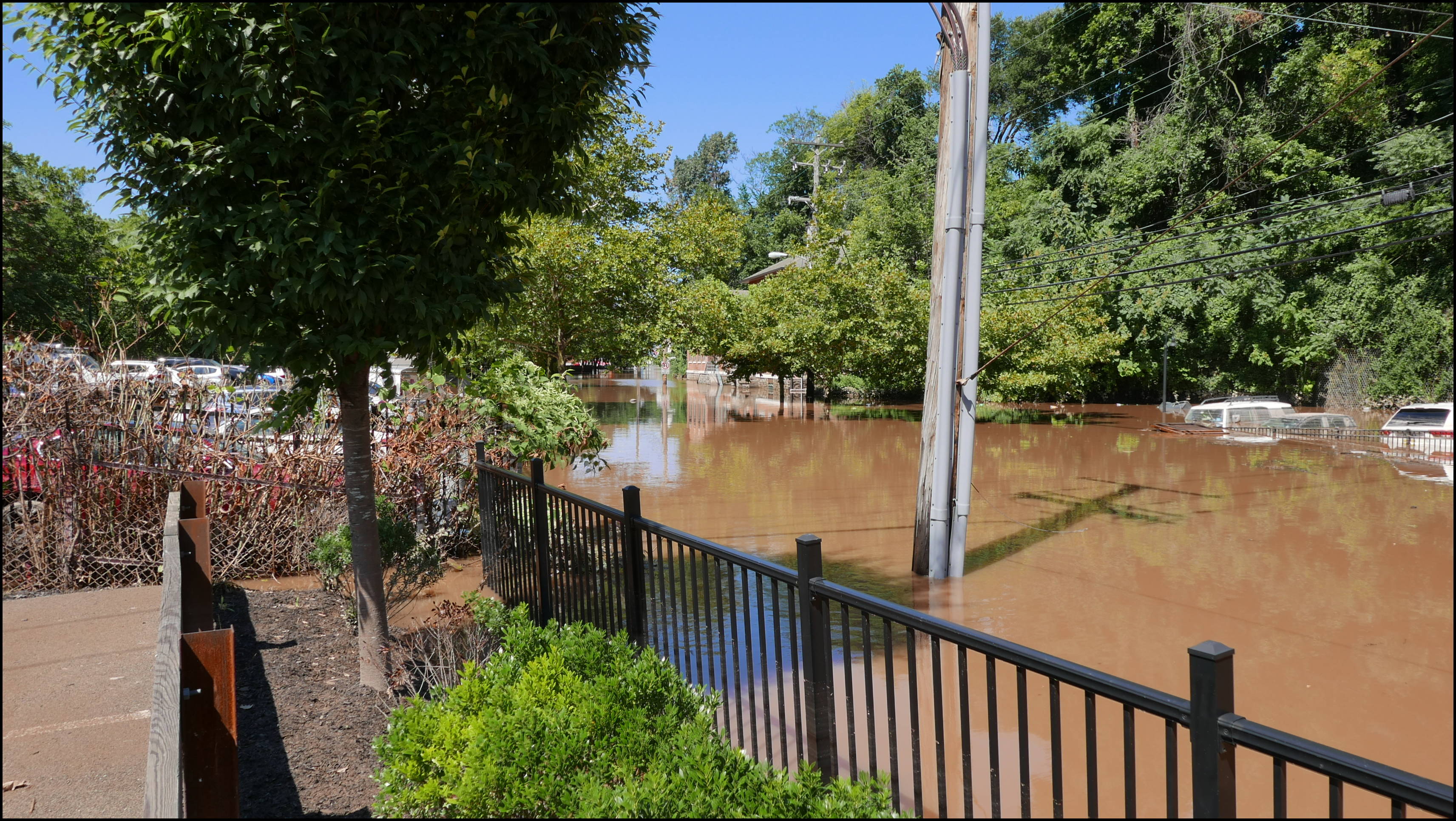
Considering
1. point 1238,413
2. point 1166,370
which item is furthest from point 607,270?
point 1166,370

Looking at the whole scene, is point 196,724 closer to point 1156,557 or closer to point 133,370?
point 133,370

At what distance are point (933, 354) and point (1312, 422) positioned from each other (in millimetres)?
22104

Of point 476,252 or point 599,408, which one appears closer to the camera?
point 476,252

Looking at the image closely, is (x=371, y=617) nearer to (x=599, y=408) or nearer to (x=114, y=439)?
(x=114, y=439)

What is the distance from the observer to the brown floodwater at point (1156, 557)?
5.70 meters

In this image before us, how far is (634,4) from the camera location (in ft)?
14.4

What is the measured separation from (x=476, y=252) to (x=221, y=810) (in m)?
2.67

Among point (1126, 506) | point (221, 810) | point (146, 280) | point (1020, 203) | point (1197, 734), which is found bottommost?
point (1126, 506)

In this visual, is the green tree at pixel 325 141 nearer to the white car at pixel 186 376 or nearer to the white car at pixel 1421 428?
the white car at pixel 186 376

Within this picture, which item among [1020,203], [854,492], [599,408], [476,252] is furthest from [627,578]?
[1020,203]

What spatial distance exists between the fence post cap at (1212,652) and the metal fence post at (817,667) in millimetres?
1425

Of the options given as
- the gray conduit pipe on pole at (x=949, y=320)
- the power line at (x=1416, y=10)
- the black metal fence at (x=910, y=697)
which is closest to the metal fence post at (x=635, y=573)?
the black metal fence at (x=910, y=697)

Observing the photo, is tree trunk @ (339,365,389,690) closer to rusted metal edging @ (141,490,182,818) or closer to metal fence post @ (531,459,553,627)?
metal fence post @ (531,459,553,627)

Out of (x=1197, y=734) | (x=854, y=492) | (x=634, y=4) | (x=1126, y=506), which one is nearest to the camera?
(x=1197, y=734)
